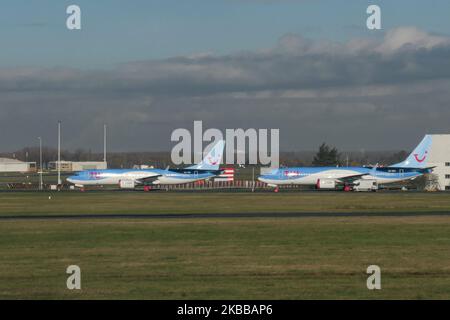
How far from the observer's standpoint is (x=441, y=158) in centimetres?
13050

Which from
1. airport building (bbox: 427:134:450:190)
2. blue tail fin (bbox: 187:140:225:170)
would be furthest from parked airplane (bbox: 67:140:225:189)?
airport building (bbox: 427:134:450:190)

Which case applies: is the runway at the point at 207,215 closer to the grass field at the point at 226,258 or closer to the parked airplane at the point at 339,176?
the grass field at the point at 226,258

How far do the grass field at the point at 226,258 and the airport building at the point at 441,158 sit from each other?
85.4m

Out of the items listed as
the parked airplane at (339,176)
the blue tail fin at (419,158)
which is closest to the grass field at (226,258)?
the parked airplane at (339,176)

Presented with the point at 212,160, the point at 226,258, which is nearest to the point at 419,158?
the point at 212,160

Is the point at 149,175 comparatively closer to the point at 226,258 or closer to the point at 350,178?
the point at 350,178

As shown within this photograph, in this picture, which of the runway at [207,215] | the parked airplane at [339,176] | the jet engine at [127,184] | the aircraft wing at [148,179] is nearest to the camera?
the runway at [207,215]

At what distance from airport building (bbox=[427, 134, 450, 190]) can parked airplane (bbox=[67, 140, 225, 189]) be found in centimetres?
3546

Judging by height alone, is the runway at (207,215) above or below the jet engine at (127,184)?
above

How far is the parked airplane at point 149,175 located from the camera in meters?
119

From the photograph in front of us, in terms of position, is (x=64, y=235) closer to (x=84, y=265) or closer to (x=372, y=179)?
(x=84, y=265)

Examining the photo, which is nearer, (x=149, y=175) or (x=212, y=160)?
(x=149, y=175)

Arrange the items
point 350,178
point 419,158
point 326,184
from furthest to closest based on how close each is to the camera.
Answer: point 419,158 → point 350,178 → point 326,184

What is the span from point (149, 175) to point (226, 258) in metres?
92.0
